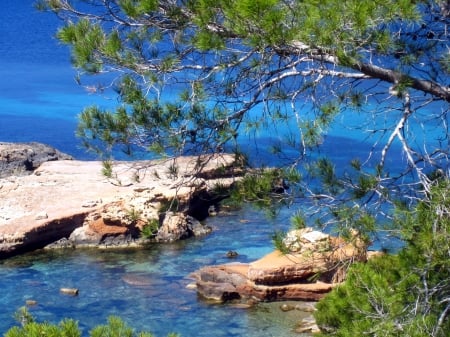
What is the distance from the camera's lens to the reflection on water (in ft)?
29.0

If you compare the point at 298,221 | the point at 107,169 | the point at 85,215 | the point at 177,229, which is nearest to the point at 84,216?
the point at 85,215

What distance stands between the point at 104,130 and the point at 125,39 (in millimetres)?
477

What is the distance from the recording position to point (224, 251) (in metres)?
11.3

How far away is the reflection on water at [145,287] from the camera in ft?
29.0

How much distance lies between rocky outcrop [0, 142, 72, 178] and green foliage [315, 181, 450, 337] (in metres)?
10.3

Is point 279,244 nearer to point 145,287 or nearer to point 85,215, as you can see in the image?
point 145,287

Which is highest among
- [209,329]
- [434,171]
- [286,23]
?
[286,23]

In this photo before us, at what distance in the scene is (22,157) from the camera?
14.4 metres

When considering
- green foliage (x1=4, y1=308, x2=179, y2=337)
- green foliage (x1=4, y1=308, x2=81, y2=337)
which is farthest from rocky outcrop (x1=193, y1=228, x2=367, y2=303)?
green foliage (x1=4, y1=308, x2=81, y2=337)

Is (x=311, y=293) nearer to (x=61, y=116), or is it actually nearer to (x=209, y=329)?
(x=209, y=329)

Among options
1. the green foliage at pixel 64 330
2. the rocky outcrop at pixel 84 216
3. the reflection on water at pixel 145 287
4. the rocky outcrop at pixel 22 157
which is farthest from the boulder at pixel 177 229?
the green foliage at pixel 64 330

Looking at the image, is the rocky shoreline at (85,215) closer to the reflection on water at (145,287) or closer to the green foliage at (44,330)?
the reflection on water at (145,287)

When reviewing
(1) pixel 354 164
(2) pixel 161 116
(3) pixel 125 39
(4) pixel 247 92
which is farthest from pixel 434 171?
(3) pixel 125 39

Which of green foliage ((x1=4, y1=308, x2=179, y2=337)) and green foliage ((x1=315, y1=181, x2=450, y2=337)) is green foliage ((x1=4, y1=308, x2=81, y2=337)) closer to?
green foliage ((x1=4, y1=308, x2=179, y2=337))
